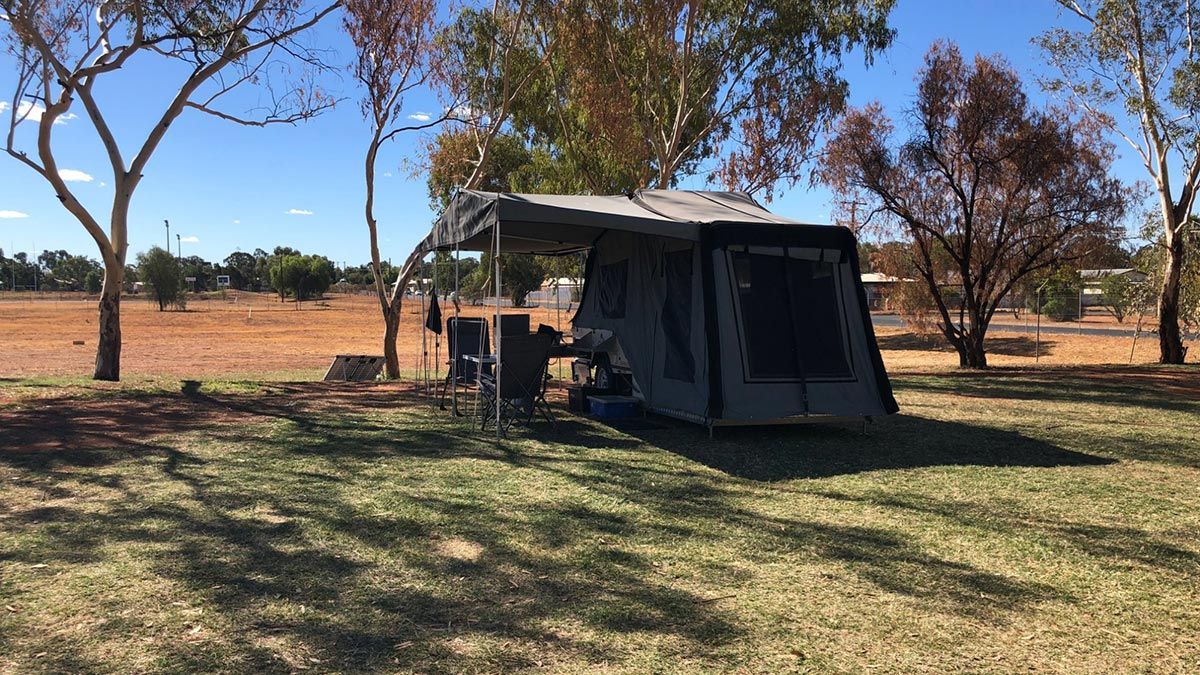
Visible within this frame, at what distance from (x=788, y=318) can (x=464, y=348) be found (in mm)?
3613

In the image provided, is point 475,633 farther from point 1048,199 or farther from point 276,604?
point 1048,199

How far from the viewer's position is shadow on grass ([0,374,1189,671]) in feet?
9.71

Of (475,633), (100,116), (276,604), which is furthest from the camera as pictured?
(100,116)

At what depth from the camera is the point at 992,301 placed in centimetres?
1680

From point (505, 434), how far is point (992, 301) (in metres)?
13.3

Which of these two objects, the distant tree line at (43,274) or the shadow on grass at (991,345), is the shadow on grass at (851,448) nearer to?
the shadow on grass at (991,345)

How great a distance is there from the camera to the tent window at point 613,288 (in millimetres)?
8531

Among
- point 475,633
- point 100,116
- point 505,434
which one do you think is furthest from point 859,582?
point 100,116

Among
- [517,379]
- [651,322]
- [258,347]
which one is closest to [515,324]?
[651,322]

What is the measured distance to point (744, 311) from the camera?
6.84 meters

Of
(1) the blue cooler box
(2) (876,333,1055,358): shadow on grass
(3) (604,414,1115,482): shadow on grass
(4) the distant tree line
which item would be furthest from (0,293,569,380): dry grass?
(4) the distant tree line

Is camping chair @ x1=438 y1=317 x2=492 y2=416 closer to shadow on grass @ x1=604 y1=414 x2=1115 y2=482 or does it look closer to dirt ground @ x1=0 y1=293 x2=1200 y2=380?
shadow on grass @ x1=604 y1=414 x2=1115 y2=482

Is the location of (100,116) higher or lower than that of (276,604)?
higher

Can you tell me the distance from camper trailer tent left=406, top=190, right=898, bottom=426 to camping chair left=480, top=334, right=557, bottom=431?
0.94 m
